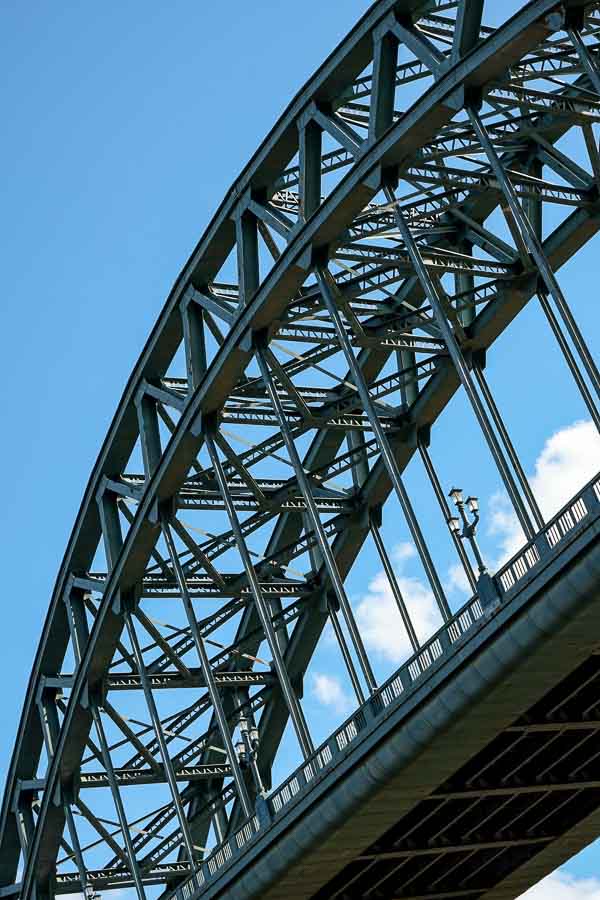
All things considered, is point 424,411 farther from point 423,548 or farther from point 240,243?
point 423,548

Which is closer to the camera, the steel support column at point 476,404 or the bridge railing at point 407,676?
the bridge railing at point 407,676

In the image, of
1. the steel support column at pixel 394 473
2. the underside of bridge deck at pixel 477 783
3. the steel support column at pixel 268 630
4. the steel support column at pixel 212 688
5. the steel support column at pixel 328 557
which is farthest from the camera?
the steel support column at pixel 212 688

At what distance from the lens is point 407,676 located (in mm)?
34844

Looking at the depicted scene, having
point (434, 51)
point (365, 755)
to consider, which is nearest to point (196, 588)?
point (365, 755)

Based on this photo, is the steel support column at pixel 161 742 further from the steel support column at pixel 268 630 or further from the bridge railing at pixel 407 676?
the steel support column at pixel 268 630

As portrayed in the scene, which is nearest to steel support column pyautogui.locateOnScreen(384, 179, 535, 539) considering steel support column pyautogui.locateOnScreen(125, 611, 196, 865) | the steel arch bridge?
the steel arch bridge

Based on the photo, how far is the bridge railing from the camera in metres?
30.6

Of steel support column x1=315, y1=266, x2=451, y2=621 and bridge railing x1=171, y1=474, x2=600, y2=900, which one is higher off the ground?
steel support column x1=315, y1=266, x2=451, y2=621

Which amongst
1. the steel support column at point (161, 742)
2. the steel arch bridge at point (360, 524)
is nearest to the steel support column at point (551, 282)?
the steel arch bridge at point (360, 524)

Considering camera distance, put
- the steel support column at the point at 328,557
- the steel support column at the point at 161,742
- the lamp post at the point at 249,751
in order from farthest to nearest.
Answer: the steel support column at the point at 161,742 < the lamp post at the point at 249,751 < the steel support column at the point at 328,557

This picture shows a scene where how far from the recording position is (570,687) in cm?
3684

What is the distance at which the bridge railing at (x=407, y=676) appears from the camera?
30.6 m

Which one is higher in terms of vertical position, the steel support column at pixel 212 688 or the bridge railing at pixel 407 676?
the steel support column at pixel 212 688

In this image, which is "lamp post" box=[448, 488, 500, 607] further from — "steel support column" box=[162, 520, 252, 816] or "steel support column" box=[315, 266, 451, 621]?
"steel support column" box=[162, 520, 252, 816]
